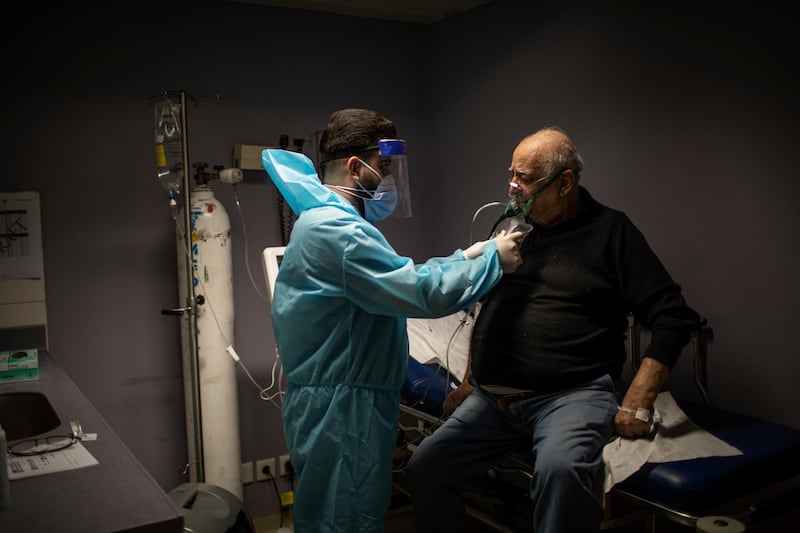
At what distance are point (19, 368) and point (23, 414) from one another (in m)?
0.23

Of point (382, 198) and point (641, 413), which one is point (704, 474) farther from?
point (382, 198)

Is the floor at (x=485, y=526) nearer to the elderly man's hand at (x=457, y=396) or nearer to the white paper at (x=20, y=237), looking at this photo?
the elderly man's hand at (x=457, y=396)

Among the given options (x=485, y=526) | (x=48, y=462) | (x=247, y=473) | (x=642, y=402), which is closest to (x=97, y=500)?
(x=48, y=462)

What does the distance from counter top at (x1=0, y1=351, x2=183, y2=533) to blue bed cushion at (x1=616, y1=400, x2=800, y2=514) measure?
4.19 feet

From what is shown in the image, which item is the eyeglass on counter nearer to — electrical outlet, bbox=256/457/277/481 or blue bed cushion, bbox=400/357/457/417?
blue bed cushion, bbox=400/357/457/417

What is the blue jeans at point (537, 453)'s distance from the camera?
1.90 m

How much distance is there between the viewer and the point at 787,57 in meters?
2.24

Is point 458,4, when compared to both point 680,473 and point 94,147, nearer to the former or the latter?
point 94,147

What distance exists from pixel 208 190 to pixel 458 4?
1558mm

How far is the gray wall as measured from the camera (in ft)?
7.86

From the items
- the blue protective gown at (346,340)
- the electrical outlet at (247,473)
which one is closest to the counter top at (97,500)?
the blue protective gown at (346,340)

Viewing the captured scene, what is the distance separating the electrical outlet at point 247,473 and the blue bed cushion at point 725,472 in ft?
6.47

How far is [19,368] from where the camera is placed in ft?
7.32

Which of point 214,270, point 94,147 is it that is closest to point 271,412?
point 214,270
